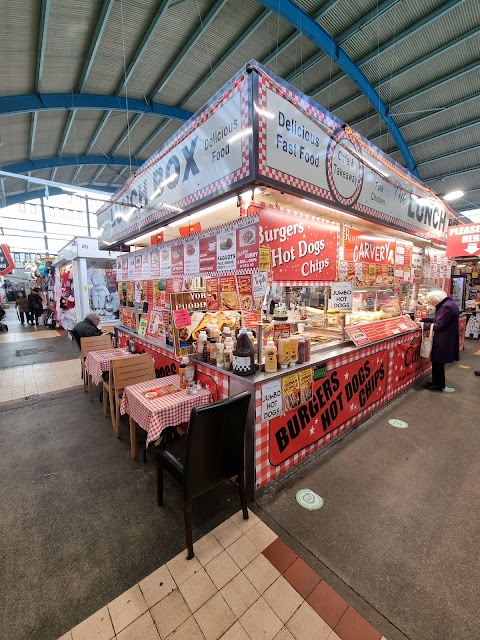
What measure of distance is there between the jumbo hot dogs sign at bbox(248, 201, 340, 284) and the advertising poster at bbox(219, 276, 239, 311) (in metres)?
0.72

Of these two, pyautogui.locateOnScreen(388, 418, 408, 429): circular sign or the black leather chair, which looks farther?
pyautogui.locateOnScreen(388, 418, 408, 429): circular sign

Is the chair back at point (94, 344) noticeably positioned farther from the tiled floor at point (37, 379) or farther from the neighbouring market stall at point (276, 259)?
the tiled floor at point (37, 379)

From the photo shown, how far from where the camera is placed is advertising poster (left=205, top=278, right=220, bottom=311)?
12.3ft

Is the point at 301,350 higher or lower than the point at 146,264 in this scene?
lower

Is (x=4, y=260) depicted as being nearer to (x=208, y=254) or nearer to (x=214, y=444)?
(x=208, y=254)

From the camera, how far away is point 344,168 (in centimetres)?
326

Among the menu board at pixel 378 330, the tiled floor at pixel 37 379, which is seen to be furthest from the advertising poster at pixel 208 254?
the tiled floor at pixel 37 379

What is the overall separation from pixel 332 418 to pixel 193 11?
8419mm

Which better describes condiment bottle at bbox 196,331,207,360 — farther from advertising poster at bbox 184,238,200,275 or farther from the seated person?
the seated person

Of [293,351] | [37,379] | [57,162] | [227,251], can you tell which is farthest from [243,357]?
[57,162]

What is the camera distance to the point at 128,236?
4992 millimetres

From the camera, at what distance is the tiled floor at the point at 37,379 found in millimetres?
5379

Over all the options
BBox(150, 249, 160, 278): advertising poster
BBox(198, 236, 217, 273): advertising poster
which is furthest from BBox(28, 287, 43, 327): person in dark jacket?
BBox(198, 236, 217, 273): advertising poster

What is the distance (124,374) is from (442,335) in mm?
5588
